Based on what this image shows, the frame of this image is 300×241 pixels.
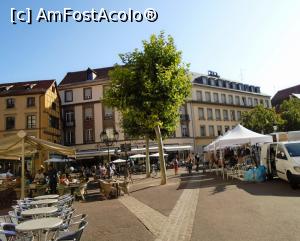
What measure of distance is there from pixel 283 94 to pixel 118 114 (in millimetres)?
44151

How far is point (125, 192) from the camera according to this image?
618 inches

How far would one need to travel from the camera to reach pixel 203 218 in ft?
28.0

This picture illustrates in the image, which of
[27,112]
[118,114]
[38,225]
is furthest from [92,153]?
[38,225]

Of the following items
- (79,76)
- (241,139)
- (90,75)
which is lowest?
(241,139)

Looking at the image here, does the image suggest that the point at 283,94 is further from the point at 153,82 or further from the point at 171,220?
the point at 171,220

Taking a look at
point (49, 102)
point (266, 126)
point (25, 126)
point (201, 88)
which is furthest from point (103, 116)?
point (266, 126)

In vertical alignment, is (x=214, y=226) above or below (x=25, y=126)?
below

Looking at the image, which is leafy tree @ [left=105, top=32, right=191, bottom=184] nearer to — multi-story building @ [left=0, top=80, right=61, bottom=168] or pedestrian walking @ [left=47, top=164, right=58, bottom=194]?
pedestrian walking @ [left=47, top=164, right=58, bottom=194]

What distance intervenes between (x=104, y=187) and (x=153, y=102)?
6.24 m

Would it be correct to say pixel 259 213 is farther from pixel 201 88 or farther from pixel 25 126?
pixel 201 88

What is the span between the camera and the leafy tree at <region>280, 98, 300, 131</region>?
46125mm

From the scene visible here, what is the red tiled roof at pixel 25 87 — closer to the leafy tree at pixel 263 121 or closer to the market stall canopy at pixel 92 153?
the market stall canopy at pixel 92 153

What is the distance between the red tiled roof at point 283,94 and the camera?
232 ft

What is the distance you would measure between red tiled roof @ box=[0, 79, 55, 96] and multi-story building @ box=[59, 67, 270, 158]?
485 cm
